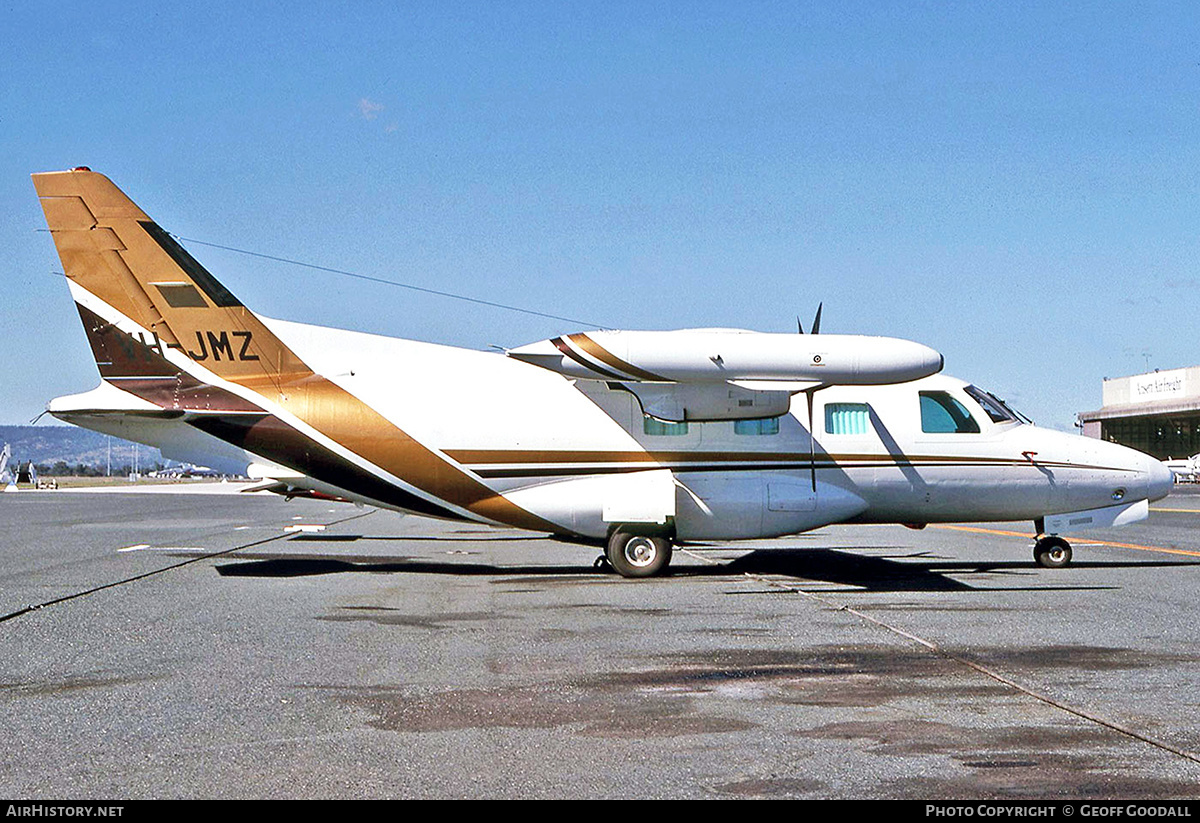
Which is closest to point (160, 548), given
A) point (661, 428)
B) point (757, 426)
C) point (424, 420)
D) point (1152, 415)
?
point (424, 420)

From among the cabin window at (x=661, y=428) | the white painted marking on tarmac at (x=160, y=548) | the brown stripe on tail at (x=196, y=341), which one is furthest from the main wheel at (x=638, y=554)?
the white painted marking on tarmac at (x=160, y=548)

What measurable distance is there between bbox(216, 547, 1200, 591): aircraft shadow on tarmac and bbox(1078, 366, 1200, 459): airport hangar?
11272 cm

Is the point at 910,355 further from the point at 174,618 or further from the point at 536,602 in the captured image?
the point at 174,618

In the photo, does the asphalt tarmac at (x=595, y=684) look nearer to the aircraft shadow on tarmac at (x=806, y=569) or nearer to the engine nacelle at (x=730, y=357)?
the aircraft shadow on tarmac at (x=806, y=569)

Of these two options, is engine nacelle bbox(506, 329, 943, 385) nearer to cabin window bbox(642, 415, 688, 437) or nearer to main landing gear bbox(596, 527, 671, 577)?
cabin window bbox(642, 415, 688, 437)

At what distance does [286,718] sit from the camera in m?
7.85

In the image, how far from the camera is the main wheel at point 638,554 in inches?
716

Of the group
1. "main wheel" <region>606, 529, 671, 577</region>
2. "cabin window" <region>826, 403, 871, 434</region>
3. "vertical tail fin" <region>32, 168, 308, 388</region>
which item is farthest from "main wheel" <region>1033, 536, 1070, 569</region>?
"vertical tail fin" <region>32, 168, 308, 388</region>

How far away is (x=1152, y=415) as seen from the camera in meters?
124

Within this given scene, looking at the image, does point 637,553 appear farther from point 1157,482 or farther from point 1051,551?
point 1157,482

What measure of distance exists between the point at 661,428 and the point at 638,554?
214cm

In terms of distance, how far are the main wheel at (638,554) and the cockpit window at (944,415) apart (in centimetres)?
528

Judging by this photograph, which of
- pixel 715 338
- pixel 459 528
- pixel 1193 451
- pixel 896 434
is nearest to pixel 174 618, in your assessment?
pixel 715 338

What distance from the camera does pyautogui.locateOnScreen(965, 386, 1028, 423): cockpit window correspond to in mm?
19891
